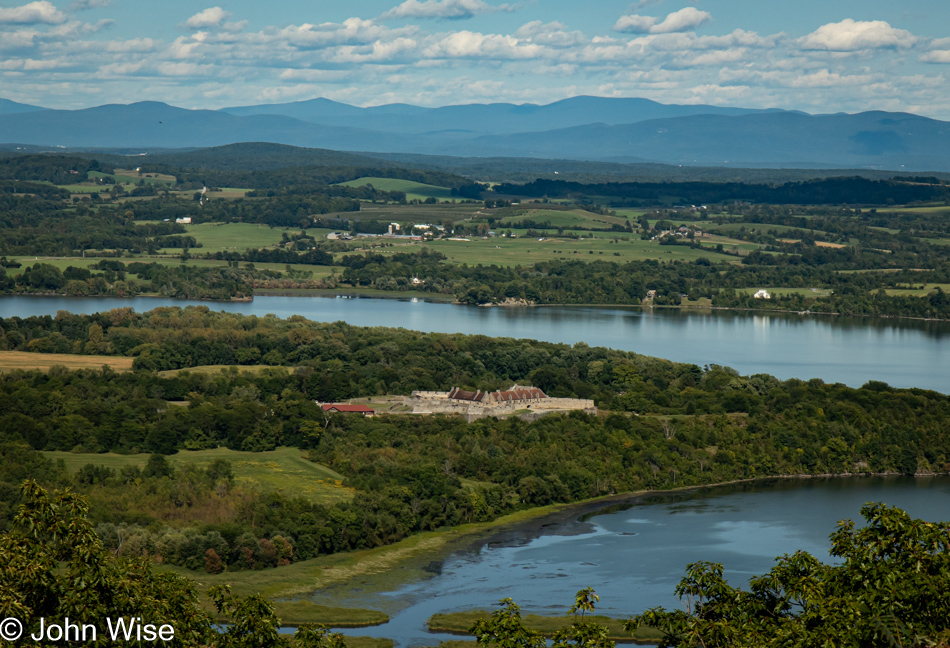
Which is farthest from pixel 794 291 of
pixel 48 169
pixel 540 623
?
pixel 48 169

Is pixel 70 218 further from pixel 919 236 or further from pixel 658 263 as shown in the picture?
pixel 919 236

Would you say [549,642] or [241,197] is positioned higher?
[241,197]

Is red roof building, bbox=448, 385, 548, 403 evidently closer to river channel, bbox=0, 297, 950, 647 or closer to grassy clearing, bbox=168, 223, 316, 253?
river channel, bbox=0, 297, 950, 647

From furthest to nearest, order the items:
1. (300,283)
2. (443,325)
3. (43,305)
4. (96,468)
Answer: (300,283), (43,305), (443,325), (96,468)

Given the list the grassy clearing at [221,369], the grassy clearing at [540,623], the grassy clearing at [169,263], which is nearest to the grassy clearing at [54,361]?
the grassy clearing at [221,369]

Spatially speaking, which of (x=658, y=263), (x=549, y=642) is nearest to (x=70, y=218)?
(x=658, y=263)

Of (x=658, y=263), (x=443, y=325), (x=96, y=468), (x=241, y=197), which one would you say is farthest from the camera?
(x=241, y=197)
